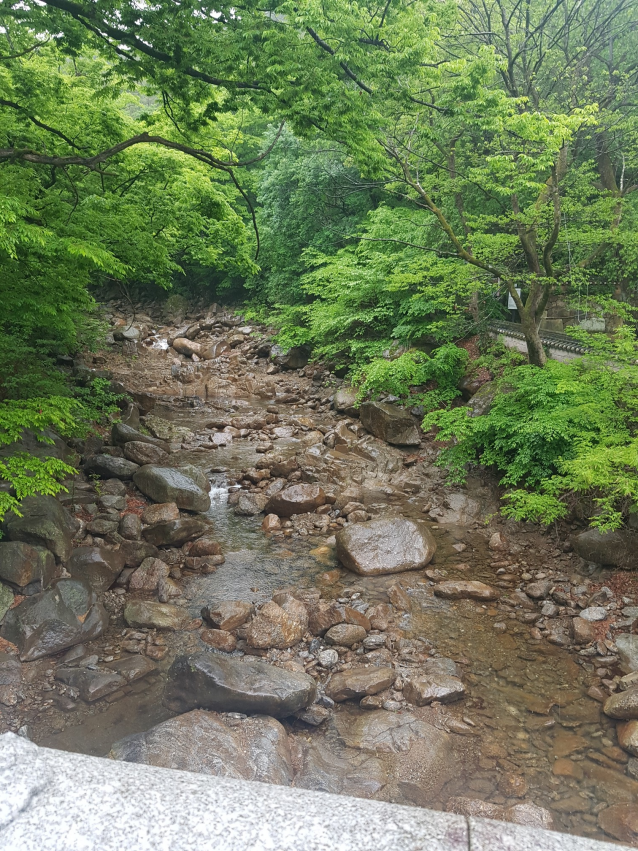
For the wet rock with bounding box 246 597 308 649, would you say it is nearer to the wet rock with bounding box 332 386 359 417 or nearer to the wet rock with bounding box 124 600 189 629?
the wet rock with bounding box 124 600 189 629

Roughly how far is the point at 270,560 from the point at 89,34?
7649 millimetres

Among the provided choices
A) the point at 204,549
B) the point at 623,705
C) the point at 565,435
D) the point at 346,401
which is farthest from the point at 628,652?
the point at 346,401

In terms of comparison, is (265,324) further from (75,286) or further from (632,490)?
(632,490)

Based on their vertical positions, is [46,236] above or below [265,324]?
above

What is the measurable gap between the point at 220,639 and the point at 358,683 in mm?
1802

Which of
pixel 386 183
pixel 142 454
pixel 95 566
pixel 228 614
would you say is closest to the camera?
pixel 228 614

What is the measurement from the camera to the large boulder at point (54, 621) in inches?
228

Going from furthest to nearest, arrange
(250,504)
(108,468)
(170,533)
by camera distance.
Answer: (250,504) < (108,468) < (170,533)

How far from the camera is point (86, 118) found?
8.95 metres

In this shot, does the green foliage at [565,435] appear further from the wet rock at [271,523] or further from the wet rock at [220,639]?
the wet rock at [220,639]

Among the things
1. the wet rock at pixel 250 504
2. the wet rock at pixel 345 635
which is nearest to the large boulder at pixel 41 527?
the wet rock at pixel 250 504

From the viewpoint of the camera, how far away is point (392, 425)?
12906 millimetres

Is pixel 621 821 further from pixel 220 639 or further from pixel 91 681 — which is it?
pixel 91 681

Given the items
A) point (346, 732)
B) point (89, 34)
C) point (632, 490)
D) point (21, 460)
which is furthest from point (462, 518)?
point (89, 34)
